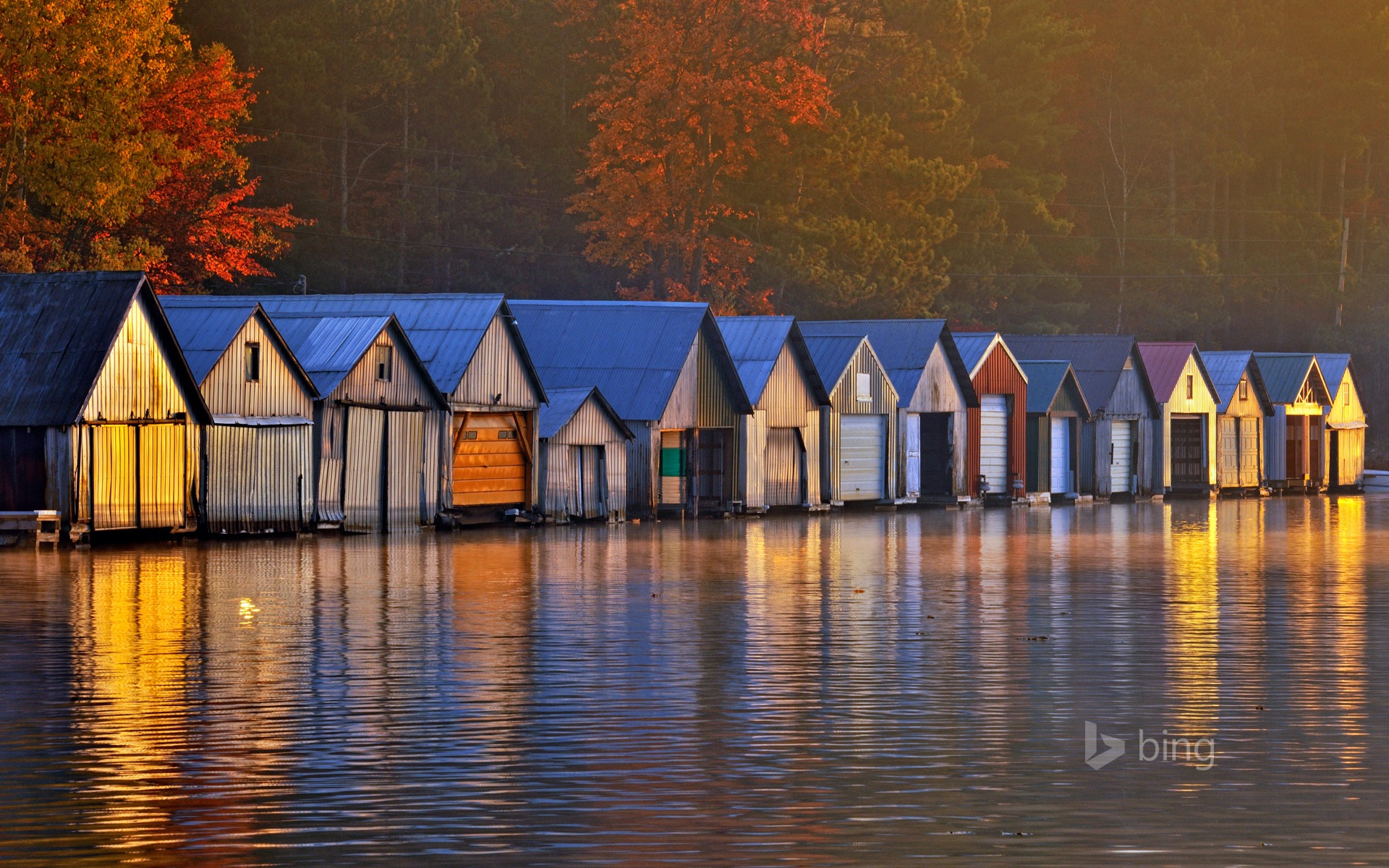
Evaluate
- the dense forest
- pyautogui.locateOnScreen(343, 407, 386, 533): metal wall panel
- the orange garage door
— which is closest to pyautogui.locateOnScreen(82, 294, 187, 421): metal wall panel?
pyautogui.locateOnScreen(343, 407, 386, 533): metal wall panel

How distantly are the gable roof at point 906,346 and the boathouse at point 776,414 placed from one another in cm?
405

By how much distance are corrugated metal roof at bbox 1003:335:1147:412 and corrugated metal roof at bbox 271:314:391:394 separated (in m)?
37.0

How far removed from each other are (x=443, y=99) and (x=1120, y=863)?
297 ft

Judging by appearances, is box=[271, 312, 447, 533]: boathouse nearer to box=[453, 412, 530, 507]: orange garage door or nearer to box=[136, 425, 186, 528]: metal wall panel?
box=[453, 412, 530, 507]: orange garage door

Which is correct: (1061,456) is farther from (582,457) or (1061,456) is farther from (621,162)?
(582,457)

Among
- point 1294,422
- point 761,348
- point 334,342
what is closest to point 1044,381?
point 761,348

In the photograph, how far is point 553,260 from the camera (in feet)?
335

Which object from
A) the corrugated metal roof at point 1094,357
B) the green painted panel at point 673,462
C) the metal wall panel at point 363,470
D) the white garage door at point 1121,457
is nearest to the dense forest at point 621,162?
the corrugated metal roof at point 1094,357

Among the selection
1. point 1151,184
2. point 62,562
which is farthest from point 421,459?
point 1151,184

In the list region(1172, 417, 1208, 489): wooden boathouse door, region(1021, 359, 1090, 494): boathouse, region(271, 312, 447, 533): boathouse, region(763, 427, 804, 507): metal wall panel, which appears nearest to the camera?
region(271, 312, 447, 533): boathouse

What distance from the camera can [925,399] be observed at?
234 ft

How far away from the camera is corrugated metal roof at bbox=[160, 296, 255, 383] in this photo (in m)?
46.6

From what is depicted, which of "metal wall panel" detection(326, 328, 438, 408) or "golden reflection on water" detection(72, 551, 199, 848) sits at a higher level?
"metal wall panel" detection(326, 328, 438, 408)
